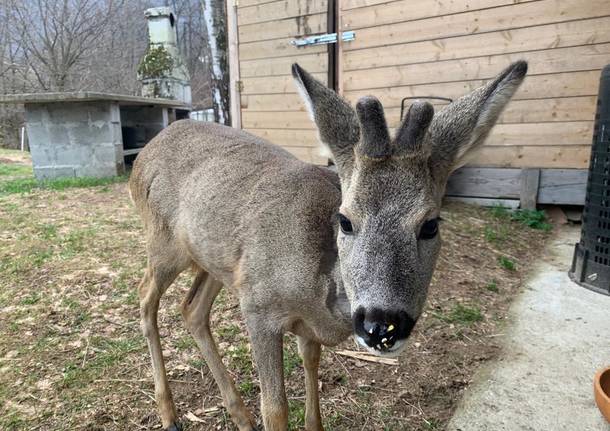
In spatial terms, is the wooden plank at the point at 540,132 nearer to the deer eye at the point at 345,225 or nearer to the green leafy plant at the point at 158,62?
the deer eye at the point at 345,225

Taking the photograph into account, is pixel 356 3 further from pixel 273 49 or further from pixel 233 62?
pixel 233 62

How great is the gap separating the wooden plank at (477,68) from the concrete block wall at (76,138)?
15.0 ft

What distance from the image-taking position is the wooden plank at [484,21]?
603cm

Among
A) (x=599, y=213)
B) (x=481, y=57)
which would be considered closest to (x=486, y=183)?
(x=481, y=57)

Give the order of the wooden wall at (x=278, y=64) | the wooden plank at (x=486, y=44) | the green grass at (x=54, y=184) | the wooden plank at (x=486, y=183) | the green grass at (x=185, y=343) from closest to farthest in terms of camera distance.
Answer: the green grass at (x=185, y=343) < the wooden plank at (x=486, y=44) < the wooden plank at (x=486, y=183) < the wooden wall at (x=278, y=64) < the green grass at (x=54, y=184)

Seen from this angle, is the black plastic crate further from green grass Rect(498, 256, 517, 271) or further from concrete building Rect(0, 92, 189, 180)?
concrete building Rect(0, 92, 189, 180)

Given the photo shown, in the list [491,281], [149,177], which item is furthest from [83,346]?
[491,281]

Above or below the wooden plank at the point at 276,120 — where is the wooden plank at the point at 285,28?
above

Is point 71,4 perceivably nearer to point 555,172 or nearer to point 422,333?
point 555,172

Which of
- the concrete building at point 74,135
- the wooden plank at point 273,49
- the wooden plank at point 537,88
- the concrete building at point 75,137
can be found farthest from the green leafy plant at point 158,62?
the wooden plank at point 537,88

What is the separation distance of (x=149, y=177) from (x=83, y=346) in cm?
132

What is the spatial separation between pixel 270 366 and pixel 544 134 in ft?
18.8

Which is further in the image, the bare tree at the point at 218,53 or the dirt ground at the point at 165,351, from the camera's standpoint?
the bare tree at the point at 218,53

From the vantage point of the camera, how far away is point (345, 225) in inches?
74.5
